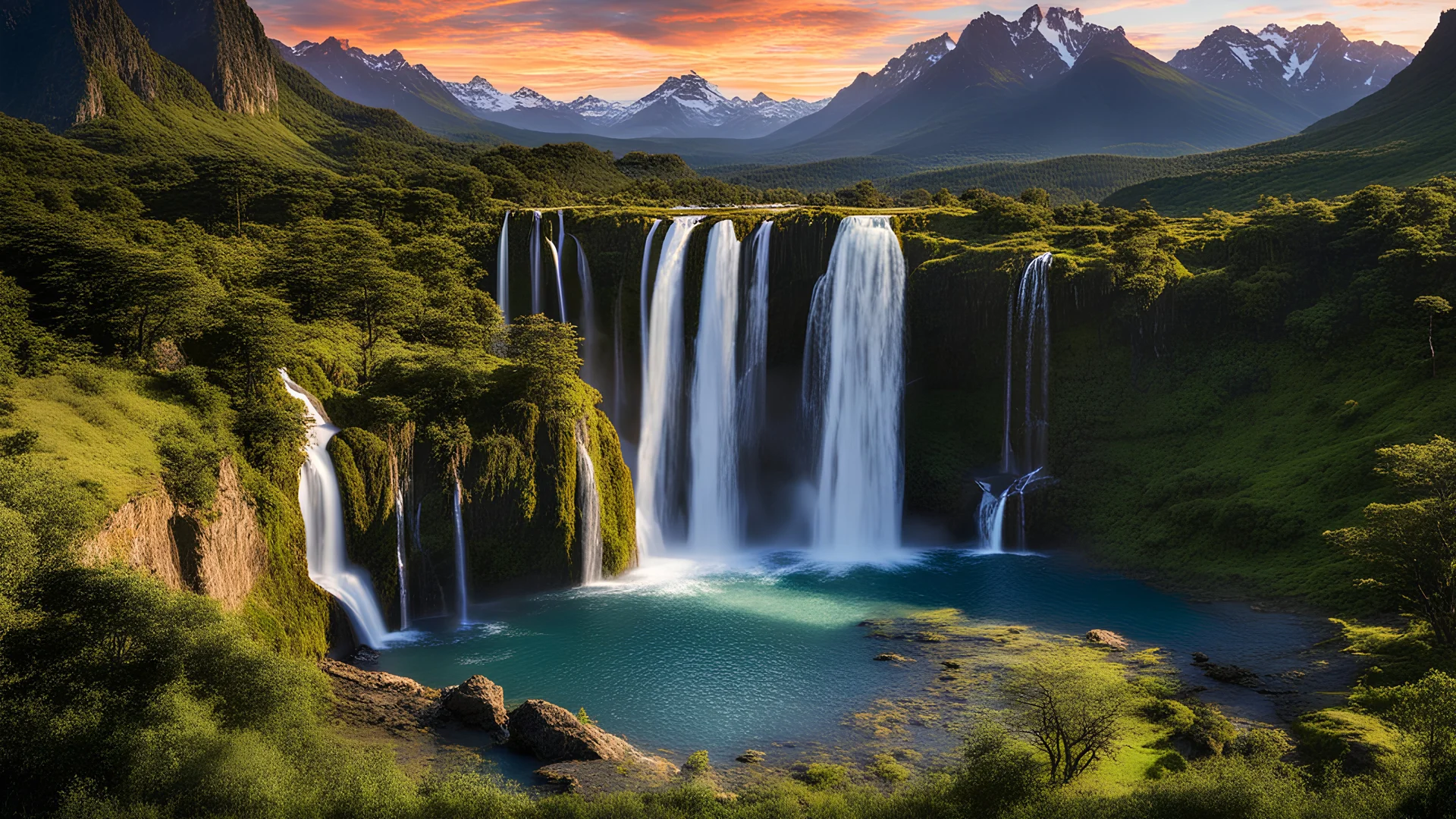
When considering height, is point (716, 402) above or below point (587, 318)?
below

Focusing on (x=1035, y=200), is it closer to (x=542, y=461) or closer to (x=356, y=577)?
(x=542, y=461)

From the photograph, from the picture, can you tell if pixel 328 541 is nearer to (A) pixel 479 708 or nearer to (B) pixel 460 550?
(B) pixel 460 550

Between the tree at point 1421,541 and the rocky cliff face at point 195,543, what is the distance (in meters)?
31.7

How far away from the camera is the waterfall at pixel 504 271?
53.2 m

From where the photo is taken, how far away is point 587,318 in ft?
173

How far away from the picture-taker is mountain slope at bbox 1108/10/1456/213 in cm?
9050

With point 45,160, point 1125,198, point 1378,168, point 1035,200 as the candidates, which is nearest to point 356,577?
point 1035,200

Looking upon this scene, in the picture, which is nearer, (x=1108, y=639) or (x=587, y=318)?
(x=1108, y=639)

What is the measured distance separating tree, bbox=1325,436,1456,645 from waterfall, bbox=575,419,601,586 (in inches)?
1011

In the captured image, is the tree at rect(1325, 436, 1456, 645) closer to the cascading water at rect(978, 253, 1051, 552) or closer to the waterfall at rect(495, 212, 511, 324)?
the cascading water at rect(978, 253, 1051, 552)

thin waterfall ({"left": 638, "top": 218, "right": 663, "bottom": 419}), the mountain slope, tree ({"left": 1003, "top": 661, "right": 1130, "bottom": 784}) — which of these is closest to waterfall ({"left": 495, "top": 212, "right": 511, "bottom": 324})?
thin waterfall ({"left": 638, "top": 218, "right": 663, "bottom": 419})

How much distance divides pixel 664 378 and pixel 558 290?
8416mm

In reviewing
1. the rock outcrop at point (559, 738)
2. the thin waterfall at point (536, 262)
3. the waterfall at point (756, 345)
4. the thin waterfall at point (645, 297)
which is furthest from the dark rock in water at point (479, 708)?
the thin waterfall at point (536, 262)

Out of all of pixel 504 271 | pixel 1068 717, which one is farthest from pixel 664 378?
pixel 1068 717
